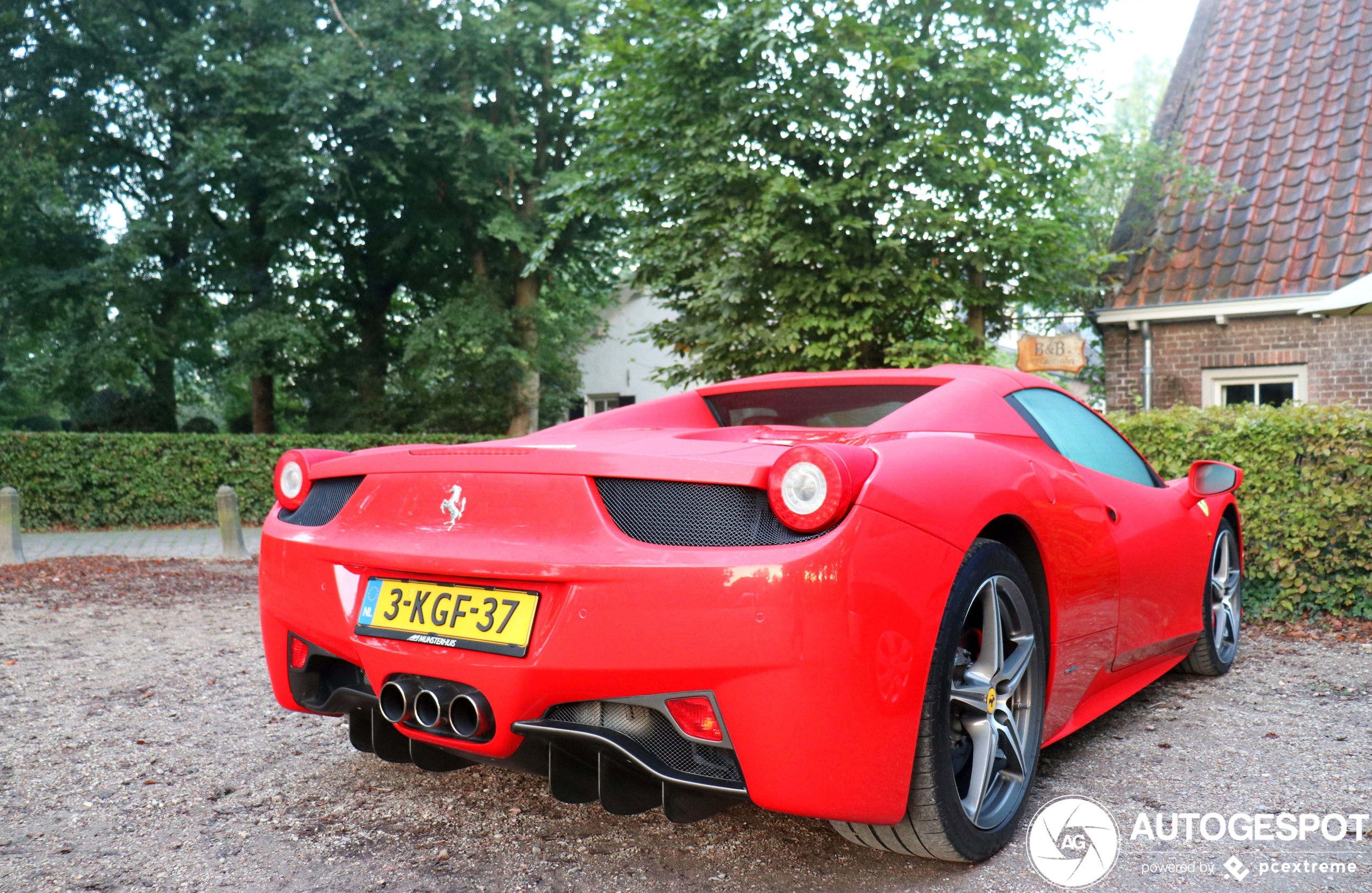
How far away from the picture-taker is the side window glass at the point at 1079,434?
10.6ft

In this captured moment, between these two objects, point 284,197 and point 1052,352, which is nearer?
point 1052,352

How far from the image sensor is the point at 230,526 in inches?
432

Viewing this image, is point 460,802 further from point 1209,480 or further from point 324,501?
point 1209,480

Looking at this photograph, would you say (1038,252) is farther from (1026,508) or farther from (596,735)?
(596,735)

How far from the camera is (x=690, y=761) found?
A: 2.16 m

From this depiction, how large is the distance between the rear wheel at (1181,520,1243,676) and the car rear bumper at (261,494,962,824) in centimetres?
267

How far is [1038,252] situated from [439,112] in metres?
13.5

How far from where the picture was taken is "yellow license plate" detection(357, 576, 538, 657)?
223 cm

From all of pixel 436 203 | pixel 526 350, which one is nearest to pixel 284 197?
pixel 436 203

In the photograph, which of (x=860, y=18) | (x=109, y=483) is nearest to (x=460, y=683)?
(x=860, y=18)

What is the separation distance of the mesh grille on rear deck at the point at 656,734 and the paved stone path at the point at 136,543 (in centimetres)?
954

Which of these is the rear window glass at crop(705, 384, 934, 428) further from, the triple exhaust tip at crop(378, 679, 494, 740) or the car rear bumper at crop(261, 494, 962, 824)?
the triple exhaust tip at crop(378, 679, 494, 740)

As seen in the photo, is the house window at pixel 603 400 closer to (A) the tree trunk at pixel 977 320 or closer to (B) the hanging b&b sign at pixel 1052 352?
(B) the hanging b&b sign at pixel 1052 352

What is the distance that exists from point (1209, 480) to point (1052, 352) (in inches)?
327
